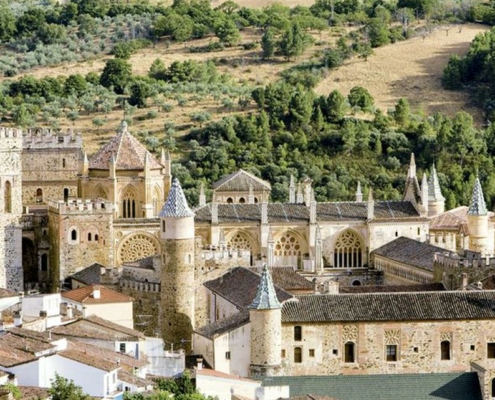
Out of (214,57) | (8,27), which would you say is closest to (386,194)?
(214,57)

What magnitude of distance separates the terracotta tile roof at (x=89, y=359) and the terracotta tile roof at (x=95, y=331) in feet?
14.4

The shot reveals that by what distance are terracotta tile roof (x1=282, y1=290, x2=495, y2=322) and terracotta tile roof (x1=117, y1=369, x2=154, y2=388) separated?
7.61 metres

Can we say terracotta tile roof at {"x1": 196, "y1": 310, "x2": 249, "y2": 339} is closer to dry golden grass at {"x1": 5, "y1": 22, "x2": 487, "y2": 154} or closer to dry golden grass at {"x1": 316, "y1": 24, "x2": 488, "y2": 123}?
dry golden grass at {"x1": 5, "y1": 22, "x2": 487, "y2": 154}

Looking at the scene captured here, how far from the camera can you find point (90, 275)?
71.6 m

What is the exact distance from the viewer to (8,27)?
453ft

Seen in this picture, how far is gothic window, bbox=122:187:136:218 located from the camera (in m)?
77.8

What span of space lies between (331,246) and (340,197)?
20576mm

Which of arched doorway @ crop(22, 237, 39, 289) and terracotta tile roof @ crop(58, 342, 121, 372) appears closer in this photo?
terracotta tile roof @ crop(58, 342, 121, 372)

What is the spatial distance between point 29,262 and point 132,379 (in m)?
24.0

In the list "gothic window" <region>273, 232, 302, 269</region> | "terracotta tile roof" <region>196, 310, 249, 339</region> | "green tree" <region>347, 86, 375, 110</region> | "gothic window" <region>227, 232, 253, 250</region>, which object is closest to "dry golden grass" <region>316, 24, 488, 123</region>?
"green tree" <region>347, 86, 375, 110</region>

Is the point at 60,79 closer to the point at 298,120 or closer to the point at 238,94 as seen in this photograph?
the point at 238,94

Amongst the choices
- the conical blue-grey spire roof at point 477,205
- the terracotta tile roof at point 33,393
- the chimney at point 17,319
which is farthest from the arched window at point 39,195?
the terracotta tile roof at point 33,393

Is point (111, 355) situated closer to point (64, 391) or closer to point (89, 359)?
point (89, 359)

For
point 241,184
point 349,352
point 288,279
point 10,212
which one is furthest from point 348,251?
point 349,352
